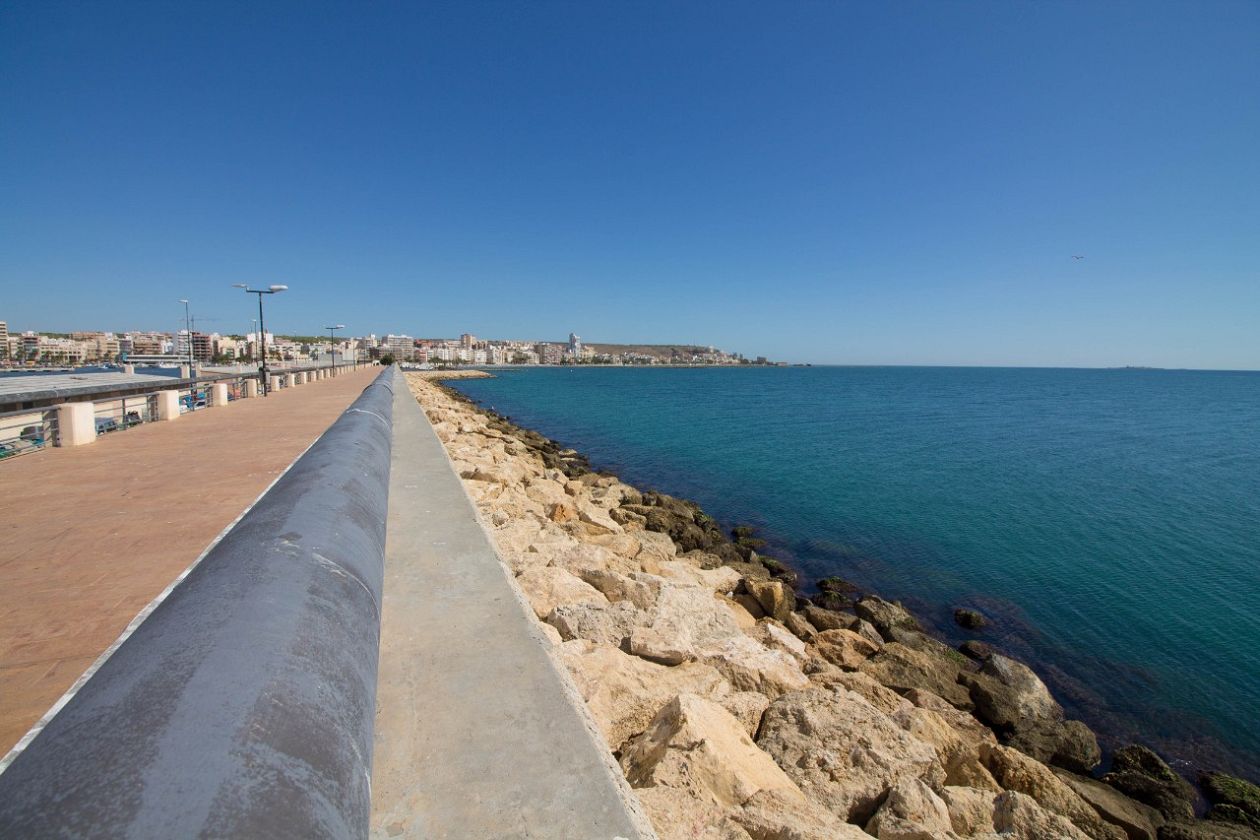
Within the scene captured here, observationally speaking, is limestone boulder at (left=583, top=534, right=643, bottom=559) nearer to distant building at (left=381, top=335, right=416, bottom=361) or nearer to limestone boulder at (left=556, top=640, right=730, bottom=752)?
limestone boulder at (left=556, top=640, right=730, bottom=752)

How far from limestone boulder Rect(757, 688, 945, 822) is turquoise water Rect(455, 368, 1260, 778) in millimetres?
4591

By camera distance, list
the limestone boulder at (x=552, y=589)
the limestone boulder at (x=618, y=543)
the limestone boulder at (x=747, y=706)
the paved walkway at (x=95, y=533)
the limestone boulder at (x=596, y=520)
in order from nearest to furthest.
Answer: the paved walkway at (x=95, y=533) → the limestone boulder at (x=747, y=706) → the limestone boulder at (x=552, y=589) → the limestone boulder at (x=618, y=543) → the limestone boulder at (x=596, y=520)

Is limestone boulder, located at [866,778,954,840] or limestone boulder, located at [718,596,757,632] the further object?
limestone boulder, located at [718,596,757,632]

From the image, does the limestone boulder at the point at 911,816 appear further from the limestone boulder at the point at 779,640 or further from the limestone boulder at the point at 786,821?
the limestone boulder at the point at 779,640

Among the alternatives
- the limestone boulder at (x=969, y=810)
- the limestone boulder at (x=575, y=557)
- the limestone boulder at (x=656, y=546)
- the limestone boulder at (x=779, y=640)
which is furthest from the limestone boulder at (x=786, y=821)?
the limestone boulder at (x=656, y=546)

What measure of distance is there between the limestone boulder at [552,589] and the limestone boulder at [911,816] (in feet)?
9.65

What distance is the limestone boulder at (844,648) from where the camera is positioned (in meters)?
6.96

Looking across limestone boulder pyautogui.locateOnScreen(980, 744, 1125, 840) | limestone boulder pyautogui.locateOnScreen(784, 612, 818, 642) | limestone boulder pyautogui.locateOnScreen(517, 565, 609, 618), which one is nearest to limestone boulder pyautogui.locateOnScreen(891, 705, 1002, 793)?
limestone boulder pyautogui.locateOnScreen(980, 744, 1125, 840)

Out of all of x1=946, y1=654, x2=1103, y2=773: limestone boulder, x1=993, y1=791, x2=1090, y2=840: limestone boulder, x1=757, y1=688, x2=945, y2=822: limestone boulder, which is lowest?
x1=946, y1=654, x2=1103, y2=773: limestone boulder

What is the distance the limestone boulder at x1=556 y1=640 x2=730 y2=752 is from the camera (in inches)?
152

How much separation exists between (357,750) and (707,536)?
10492 mm

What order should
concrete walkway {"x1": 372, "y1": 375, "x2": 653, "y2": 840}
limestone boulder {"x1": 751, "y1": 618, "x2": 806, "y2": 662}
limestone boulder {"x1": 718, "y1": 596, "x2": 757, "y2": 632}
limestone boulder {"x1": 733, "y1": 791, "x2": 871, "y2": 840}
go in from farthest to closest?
limestone boulder {"x1": 718, "y1": 596, "x2": 757, "y2": 632} → limestone boulder {"x1": 751, "y1": 618, "x2": 806, "y2": 662} → limestone boulder {"x1": 733, "y1": 791, "x2": 871, "y2": 840} → concrete walkway {"x1": 372, "y1": 375, "x2": 653, "y2": 840}

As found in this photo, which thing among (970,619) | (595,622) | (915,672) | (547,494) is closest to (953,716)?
(915,672)

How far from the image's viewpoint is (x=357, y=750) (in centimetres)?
153
